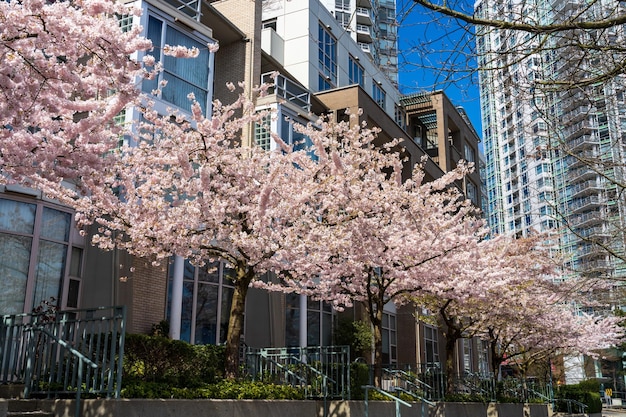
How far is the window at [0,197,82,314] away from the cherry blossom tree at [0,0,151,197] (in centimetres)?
595

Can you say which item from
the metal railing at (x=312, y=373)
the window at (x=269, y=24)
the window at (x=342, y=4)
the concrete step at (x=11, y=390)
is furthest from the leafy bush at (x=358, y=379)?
the window at (x=342, y=4)

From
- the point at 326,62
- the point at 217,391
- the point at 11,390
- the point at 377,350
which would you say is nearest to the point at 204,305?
the point at 377,350

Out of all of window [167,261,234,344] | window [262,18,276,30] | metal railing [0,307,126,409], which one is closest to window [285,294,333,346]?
window [167,261,234,344]

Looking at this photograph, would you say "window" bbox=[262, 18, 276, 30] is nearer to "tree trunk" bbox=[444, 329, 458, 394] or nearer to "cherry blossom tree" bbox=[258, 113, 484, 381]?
"cherry blossom tree" bbox=[258, 113, 484, 381]

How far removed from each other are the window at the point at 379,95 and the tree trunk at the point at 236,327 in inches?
1085

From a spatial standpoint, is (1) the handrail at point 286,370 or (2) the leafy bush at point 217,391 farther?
(1) the handrail at point 286,370

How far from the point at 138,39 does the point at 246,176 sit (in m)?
5.40

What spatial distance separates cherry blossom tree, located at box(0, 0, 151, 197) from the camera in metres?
6.83

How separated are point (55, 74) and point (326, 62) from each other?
94.2ft

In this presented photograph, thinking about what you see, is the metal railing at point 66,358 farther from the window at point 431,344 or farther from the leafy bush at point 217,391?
the window at point 431,344

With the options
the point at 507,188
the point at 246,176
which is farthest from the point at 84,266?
the point at 507,188

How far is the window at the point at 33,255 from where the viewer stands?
572 inches

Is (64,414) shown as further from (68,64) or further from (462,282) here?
(462,282)

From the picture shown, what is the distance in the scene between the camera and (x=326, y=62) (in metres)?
35.1
